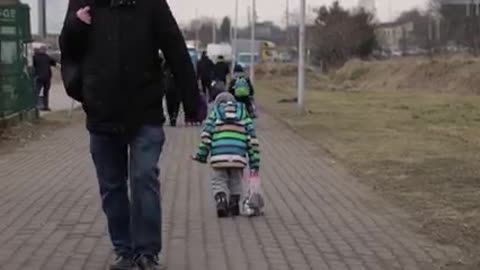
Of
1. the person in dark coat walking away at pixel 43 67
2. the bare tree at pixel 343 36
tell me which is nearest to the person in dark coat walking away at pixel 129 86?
the person in dark coat walking away at pixel 43 67

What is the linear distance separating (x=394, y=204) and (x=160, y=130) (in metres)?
4.69

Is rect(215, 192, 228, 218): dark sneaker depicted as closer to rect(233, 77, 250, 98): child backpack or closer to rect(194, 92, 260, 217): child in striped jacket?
rect(194, 92, 260, 217): child in striped jacket

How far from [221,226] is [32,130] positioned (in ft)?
42.0

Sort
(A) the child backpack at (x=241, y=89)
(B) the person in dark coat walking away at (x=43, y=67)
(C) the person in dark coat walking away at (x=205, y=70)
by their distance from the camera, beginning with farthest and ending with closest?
1. (B) the person in dark coat walking away at (x=43, y=67)
2. (C) the person in dark coat walking away at (x=205, y=70)
3. (A) the child backpack at (x=241, y=89)

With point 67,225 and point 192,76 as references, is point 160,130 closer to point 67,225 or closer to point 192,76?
point 192,76

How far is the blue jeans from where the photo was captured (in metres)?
6.38

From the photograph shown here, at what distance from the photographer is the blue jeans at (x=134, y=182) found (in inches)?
251

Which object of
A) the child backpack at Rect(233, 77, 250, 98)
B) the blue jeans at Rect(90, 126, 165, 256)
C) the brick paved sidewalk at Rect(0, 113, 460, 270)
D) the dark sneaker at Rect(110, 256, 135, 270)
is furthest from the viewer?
the child backpack at Rect(233, 77, 250, 98)

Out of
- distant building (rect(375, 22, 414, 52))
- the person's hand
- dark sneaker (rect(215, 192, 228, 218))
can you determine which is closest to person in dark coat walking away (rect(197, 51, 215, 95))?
dark sneaker (rect(215, 192, 228, 218))

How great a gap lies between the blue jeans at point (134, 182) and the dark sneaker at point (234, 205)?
9.87 feet

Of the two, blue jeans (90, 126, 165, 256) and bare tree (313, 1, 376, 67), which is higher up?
bare tree (313, 1, 376, 67)

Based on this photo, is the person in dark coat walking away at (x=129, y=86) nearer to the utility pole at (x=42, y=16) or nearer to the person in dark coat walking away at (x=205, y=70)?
the person in dark coat walking away at (x=205, y=70)

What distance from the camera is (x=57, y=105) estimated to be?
110 ft

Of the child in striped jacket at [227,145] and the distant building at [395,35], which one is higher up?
the distant building at [395,35]
